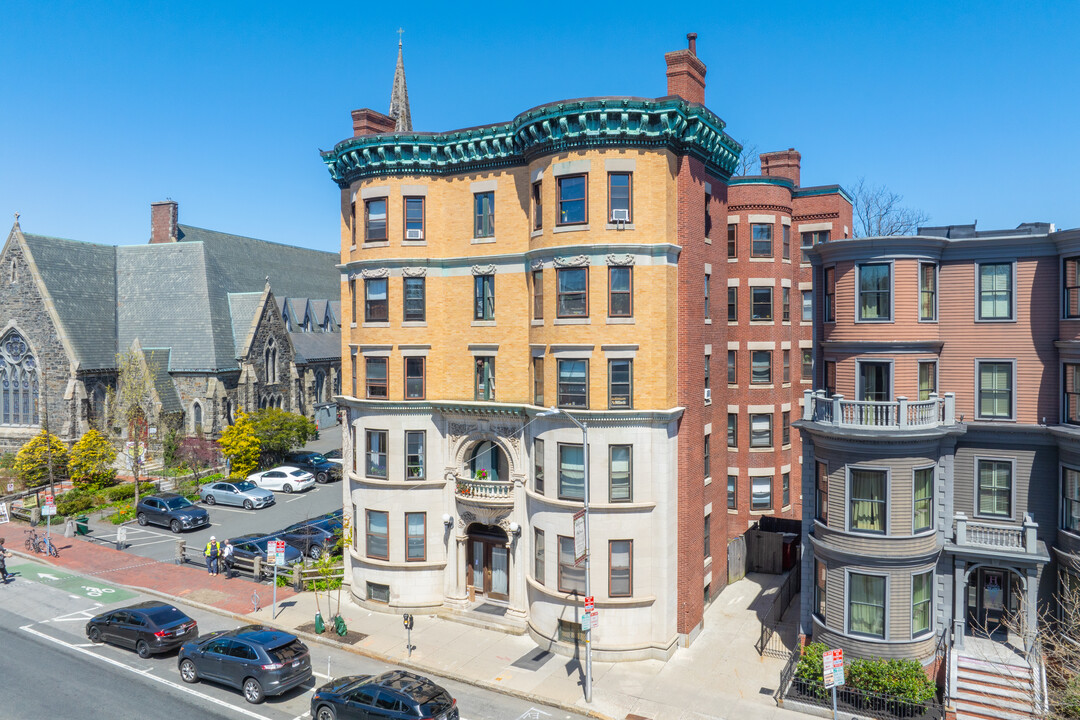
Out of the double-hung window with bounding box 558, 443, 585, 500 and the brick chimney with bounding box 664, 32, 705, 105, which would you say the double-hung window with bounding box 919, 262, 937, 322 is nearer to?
the brick chimney with bounding box 664, 32, 705, 105

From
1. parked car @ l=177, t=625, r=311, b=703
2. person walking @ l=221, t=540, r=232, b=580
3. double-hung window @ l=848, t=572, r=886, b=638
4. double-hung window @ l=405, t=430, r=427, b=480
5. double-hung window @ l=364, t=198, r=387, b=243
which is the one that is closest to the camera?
parked car @ l=177, t=625, r=311, b=703

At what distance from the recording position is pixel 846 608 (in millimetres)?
22625

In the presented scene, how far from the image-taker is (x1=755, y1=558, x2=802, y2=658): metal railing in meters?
25.3

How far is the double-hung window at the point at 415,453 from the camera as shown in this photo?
2872cm

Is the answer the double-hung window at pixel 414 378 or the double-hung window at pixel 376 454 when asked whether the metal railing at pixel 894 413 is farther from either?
the double-hung window at pixel 376 454

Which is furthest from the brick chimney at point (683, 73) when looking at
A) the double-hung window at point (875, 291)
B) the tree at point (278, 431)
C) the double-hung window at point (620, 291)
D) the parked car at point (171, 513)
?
the tree at point (278, 431)

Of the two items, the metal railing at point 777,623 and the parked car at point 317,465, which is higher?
the parked car at point 317,465

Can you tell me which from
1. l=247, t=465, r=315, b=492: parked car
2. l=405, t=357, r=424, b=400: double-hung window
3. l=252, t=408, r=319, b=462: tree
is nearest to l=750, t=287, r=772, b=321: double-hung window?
l=405, t=357, r=424, b=400: double-hung window

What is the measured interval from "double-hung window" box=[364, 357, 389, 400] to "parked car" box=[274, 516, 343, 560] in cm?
921

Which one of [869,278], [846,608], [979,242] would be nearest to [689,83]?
[869,278]

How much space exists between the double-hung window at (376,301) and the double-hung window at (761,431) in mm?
19510

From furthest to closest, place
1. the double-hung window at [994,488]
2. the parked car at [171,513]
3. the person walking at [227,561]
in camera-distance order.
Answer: the parked car at [171,513]
the person walking at [227,561]
the double-hung window at [994,488]

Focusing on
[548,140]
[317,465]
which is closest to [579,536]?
[548,140]

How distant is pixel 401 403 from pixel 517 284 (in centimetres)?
684
